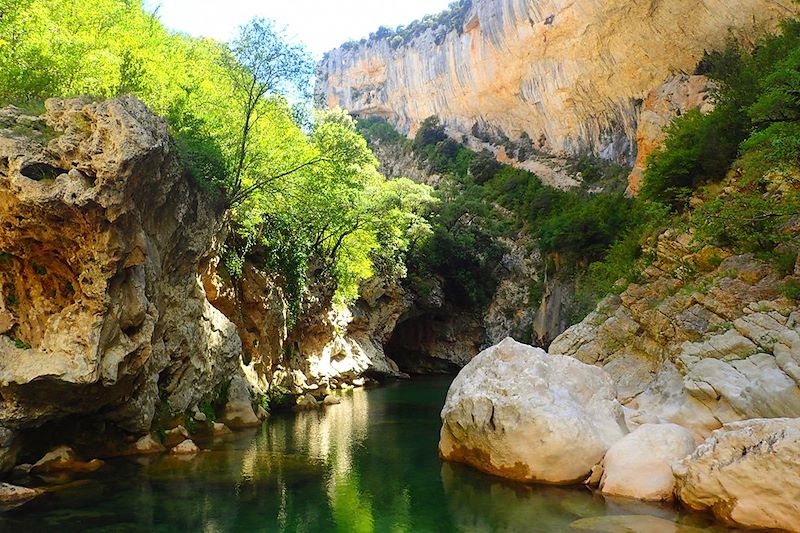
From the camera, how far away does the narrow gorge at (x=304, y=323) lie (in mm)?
10688

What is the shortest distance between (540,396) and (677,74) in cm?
3003

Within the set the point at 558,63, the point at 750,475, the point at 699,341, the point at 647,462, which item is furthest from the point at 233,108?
the point at 558,63

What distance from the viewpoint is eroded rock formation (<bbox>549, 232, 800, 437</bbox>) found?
11133 mm

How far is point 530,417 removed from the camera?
39.6 feet

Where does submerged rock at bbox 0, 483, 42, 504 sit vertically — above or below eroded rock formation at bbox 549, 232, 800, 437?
below

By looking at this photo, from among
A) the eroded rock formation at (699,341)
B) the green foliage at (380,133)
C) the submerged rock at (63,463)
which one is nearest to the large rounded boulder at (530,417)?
the eroded rock formation at (699,341)

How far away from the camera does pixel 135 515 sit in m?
10.2

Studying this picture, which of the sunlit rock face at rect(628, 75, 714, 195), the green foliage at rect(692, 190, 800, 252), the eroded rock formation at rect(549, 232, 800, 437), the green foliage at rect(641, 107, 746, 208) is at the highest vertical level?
the sunlit rock face at rect(628, 75, 714, 195)

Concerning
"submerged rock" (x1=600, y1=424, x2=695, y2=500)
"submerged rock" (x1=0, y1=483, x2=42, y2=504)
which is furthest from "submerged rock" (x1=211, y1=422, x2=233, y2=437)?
"submerged rock" (x1=600, y1=424, x2=695, y2=500)

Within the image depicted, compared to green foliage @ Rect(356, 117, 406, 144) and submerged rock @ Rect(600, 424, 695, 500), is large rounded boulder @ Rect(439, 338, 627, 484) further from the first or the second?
green foliage @ Rect(356, 117, 406, 144)

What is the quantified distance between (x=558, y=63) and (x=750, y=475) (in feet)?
138

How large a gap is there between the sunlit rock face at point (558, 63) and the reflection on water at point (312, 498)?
2067 cm

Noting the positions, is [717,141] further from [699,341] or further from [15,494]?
[15,494]

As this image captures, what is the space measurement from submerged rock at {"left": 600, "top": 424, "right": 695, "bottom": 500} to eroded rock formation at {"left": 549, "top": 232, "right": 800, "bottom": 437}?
953 millimetres
